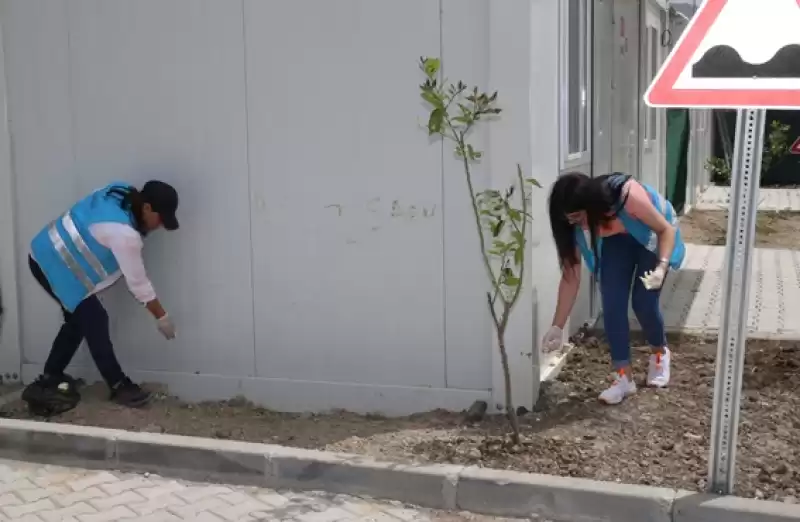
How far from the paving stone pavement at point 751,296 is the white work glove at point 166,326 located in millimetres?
3355

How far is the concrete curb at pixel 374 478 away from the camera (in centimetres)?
405

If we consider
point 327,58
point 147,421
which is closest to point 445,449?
point 147,421

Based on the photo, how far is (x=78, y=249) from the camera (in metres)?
5.64

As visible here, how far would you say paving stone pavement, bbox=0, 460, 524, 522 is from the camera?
432 centimetres

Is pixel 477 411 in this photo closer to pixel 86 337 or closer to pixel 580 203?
pixel 580 203

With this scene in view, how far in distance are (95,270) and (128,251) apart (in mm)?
323

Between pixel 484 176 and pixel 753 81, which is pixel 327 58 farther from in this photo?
pixel 753 81

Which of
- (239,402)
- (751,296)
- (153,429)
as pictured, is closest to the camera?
(153,429)

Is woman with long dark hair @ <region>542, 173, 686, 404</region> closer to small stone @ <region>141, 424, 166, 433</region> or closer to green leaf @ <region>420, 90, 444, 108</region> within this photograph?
green leaf @ <region>420, 90, 444, 108</region>

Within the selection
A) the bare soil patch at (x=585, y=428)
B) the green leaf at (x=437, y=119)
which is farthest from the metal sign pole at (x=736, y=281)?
the green leaf at (x=437, y=119)

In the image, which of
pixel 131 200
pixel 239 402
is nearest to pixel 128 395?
pixel 239 402

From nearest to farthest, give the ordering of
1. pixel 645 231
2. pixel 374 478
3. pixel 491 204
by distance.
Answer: pixel 374 478 → pixel 491 204 → pixel 645 231

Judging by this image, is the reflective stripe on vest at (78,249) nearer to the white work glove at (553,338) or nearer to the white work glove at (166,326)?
the white work glove at (166,326)

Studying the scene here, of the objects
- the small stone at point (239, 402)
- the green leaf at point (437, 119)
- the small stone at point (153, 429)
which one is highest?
the green leaf at point (437, 119)
